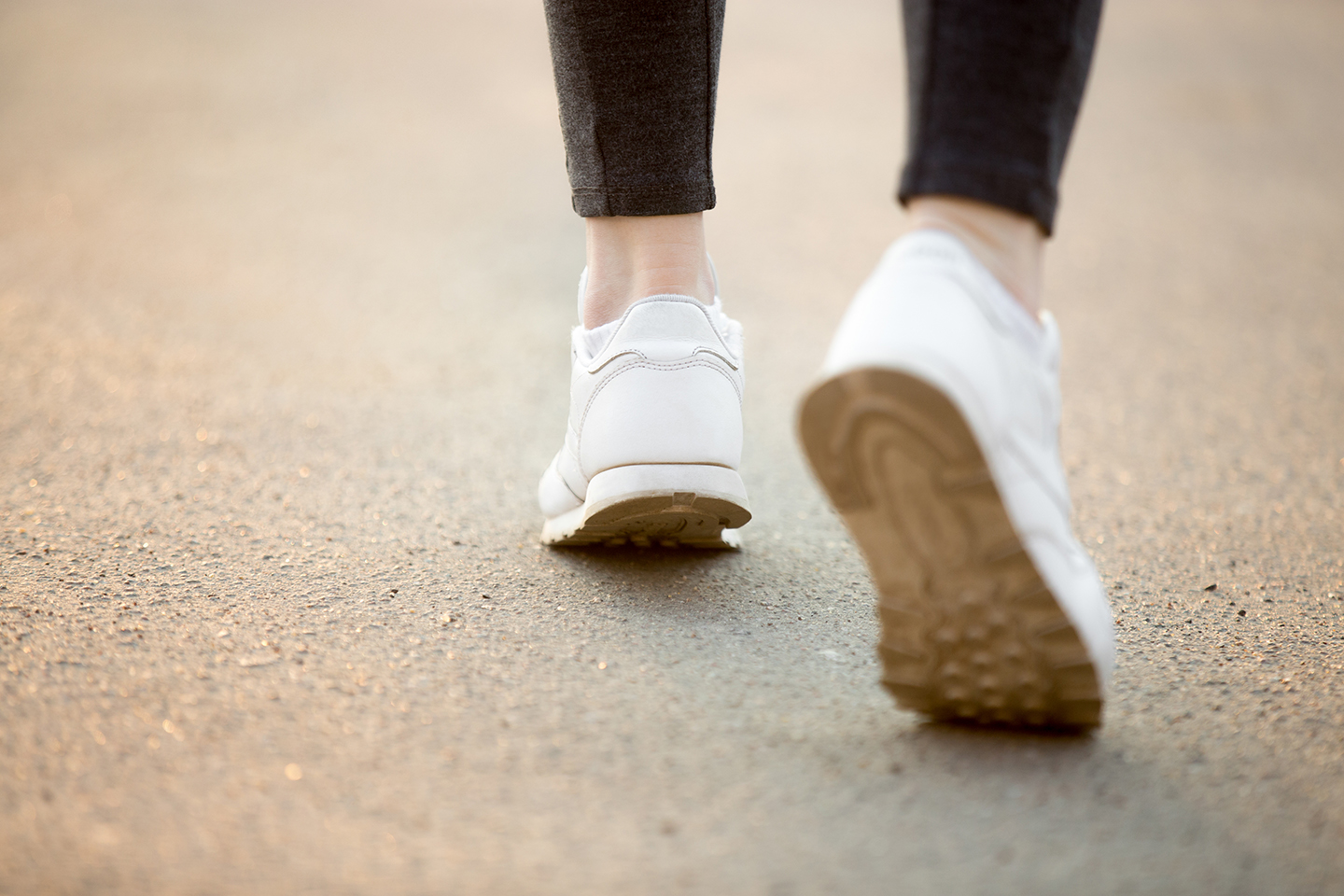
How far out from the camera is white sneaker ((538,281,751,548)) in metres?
0.99

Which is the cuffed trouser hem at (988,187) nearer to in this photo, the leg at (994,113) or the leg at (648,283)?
the leg at (994,113)

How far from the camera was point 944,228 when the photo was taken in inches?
28.7

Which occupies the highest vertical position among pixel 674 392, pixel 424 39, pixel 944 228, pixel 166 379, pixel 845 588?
pixel 424 39

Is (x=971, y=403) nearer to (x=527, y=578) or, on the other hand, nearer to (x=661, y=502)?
(x=661, y=502)

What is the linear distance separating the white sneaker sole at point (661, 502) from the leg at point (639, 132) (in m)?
0.19

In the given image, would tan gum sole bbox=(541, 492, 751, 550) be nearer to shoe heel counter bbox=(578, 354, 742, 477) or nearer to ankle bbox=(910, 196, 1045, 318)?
shoe heel counter bbox=(578, 354, 742, 477)

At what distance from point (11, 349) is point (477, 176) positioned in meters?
1.66

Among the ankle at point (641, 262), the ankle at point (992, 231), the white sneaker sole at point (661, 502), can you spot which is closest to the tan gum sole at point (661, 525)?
the white sneaker sole at point (661, 502)

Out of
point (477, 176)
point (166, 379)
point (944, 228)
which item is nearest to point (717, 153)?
point (477, 176)

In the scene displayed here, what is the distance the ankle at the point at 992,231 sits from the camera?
2.38 ft

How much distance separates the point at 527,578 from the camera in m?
1.08

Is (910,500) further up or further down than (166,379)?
further up

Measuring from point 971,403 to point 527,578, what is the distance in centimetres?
56

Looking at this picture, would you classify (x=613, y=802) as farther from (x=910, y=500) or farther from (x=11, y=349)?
(x=11, y=349)
